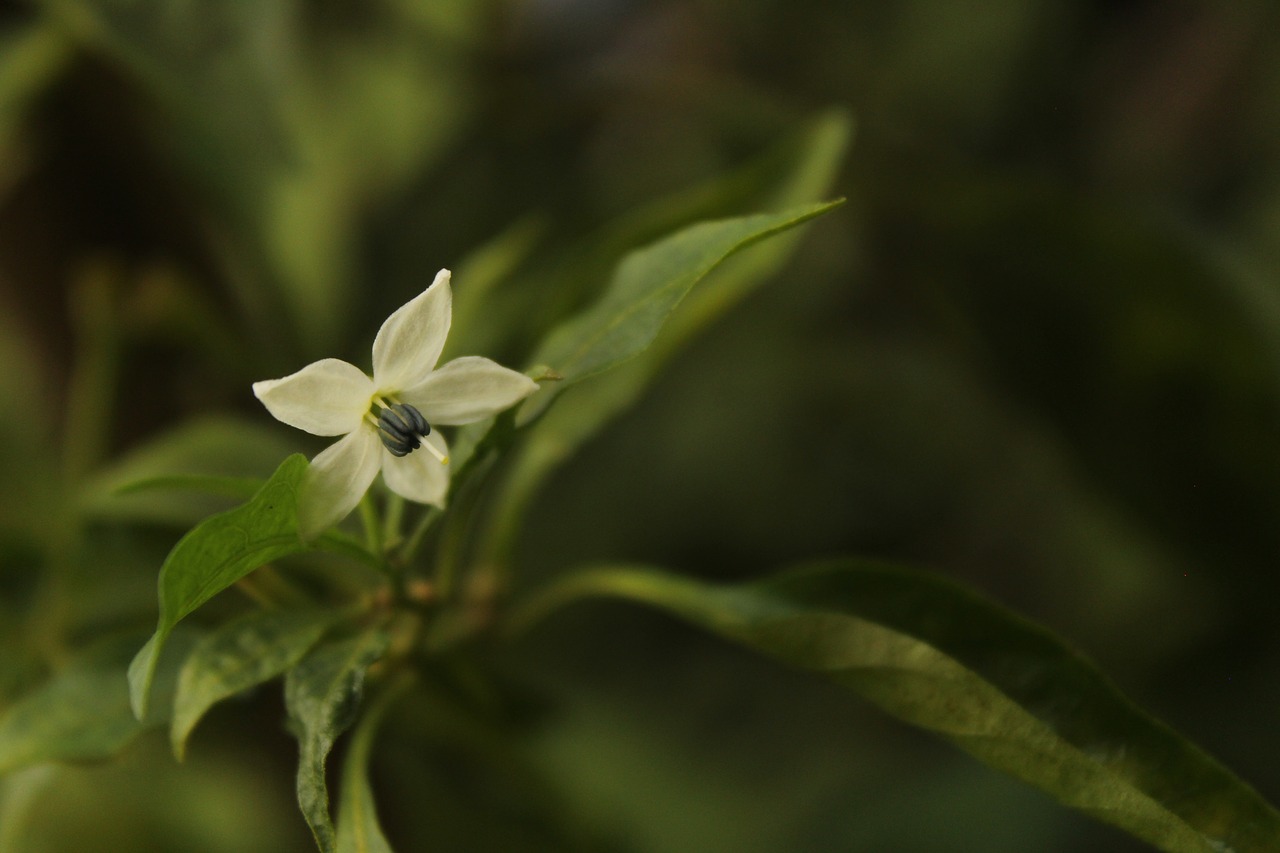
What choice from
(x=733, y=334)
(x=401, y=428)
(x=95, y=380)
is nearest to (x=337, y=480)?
(x=401, y=428)

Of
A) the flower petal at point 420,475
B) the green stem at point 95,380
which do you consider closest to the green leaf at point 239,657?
the flower petal at point 420,475

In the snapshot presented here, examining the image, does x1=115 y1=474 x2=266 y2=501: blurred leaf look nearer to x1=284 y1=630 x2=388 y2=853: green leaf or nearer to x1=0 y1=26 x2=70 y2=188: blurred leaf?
x1=284 y1=630 x2=388 y2=853: green leaf

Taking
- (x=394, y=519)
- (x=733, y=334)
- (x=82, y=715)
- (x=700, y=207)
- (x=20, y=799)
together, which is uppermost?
(x=733, y=334)

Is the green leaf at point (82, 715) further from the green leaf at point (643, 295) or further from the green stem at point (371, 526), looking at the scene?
the green leaf at point (643, 295)

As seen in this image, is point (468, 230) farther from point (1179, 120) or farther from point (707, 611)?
point (1179, 120)

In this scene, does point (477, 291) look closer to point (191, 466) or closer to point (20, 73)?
point (191, 466)

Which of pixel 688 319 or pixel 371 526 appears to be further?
pixel 688 319

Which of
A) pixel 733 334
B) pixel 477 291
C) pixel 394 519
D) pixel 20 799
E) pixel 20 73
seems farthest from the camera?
pixel 733 334
